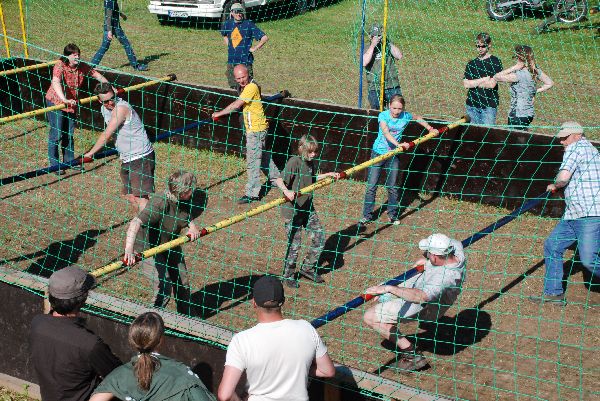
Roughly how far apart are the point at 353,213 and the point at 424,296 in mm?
3197

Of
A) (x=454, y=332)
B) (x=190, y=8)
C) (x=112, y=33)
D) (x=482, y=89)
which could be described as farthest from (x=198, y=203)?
(x=190, y=8)

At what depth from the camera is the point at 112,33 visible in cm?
1470

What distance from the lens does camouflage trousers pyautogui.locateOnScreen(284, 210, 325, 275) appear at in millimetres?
7734

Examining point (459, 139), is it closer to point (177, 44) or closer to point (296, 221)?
point (296, 221)

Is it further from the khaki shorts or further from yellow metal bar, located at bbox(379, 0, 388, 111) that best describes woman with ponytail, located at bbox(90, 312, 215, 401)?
yellow metal bar, located at bbox(379, 0, 388, 111)

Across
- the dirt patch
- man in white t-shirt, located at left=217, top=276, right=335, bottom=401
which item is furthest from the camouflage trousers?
man in white t-shirt, located at left=217, top=276, right=335, bottom=401

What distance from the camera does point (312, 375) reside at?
4.72m

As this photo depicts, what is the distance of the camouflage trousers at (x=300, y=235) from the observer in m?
7.73

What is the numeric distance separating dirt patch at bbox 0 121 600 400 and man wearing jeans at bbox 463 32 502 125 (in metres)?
1.06

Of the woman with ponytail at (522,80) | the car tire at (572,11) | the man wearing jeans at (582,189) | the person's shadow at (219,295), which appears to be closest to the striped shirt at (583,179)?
the man wearing jeans at (582,189)

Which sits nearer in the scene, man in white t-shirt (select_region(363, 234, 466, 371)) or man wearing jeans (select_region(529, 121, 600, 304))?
man in white t-shirt (select_region(363, 234, 466, 371))

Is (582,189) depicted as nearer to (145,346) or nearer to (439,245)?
(439,245)

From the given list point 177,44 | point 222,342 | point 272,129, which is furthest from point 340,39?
point 222,342

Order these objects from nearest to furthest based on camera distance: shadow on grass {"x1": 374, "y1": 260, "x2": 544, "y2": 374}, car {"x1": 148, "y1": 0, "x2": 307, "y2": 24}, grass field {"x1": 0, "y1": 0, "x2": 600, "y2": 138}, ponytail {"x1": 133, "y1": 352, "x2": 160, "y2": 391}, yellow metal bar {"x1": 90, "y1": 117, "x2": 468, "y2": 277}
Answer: ponytail {"x1": 133, "y1": 352, "x2": 160, "y2": 391}
yellow metal bar {"x1": 90, "y1": 117, "x2": 468, "y2": 277}
shadow on grass {"x1": 374, "y1": 260, "x2": 544, "y2": 374}
grass field {"x1": 0, "y1": 0, "x2": 600, "y2": 138}
car {"x1": 148, "y1": 0, "x2": 307, "y2": 24}
